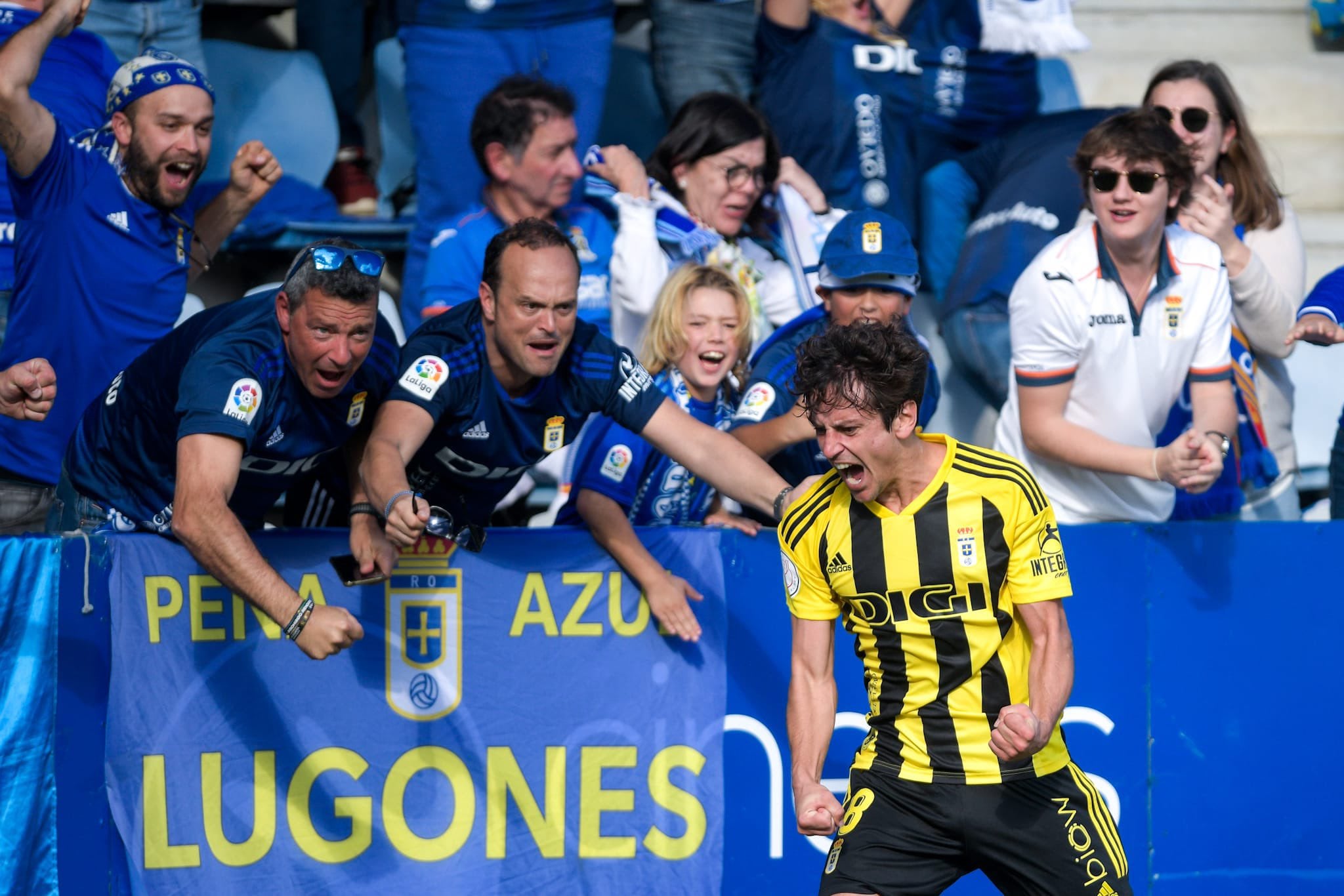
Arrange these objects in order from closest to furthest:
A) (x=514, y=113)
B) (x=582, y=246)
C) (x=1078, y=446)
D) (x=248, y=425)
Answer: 1. (x=248, y=425)
2. (x=1078, y=446)
3. (x=514, y=113)
4. (x=582, y=246)

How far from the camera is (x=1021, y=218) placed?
22.6ft

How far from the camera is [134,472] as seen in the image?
4852mm

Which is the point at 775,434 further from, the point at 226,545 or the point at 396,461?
the point at 226,545

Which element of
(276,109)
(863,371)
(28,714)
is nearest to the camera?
(863,371)

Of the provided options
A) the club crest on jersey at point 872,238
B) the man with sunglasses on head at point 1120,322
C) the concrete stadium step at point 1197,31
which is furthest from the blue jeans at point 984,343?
the concrete stadium step at point 1197,31

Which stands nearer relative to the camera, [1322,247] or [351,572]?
[351,572]

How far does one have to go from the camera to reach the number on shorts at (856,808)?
13.7 ft

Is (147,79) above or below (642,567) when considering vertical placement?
above

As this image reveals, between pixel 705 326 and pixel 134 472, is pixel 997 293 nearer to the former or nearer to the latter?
pixel 705 326

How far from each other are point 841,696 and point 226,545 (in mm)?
2055

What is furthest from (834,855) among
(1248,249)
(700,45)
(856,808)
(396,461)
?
(700,45)

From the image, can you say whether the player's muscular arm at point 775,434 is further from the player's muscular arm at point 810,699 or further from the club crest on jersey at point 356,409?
the club crest on jersey at point 356,409

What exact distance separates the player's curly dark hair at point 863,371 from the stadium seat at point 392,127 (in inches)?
162

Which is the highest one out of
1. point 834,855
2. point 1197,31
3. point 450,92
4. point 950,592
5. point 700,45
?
point 1197,31
